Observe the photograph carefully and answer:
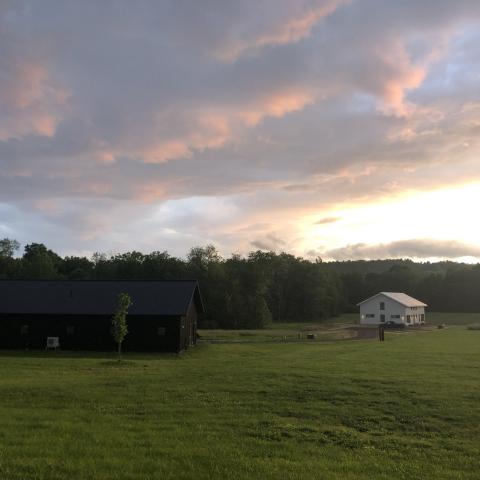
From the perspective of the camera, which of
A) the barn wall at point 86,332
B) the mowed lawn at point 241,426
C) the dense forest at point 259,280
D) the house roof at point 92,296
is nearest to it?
the mowed lawn at point 241,426

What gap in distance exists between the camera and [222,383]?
17.3 metres

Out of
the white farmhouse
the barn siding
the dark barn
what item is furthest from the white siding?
the barn siding

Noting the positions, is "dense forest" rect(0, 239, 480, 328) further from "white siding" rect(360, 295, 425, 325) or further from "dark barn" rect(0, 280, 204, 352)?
"dark barn" rect(0, 280, 204, 352)

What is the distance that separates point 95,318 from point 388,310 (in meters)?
69.5

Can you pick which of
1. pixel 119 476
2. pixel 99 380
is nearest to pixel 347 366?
pixel 99 380

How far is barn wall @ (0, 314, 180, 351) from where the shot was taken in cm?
4097

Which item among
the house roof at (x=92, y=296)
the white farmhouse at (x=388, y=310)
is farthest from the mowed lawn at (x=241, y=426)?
the white farmhouse at (x=388, y=310)

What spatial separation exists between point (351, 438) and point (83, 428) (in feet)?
17.6

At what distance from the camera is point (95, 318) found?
4166cm

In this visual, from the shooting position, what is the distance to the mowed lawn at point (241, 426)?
28.5ft

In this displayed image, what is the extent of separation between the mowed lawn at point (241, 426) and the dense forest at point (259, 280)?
73.6 m

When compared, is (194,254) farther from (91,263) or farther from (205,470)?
(205,470)

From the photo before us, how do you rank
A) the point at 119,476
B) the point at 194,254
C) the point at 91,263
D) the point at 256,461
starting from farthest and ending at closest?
the point at 91,263
the point at 194,254
the point at 256,461
the point at 119,476

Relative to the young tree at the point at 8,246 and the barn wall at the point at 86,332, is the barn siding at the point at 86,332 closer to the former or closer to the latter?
the barn wall at the point at 86,332
